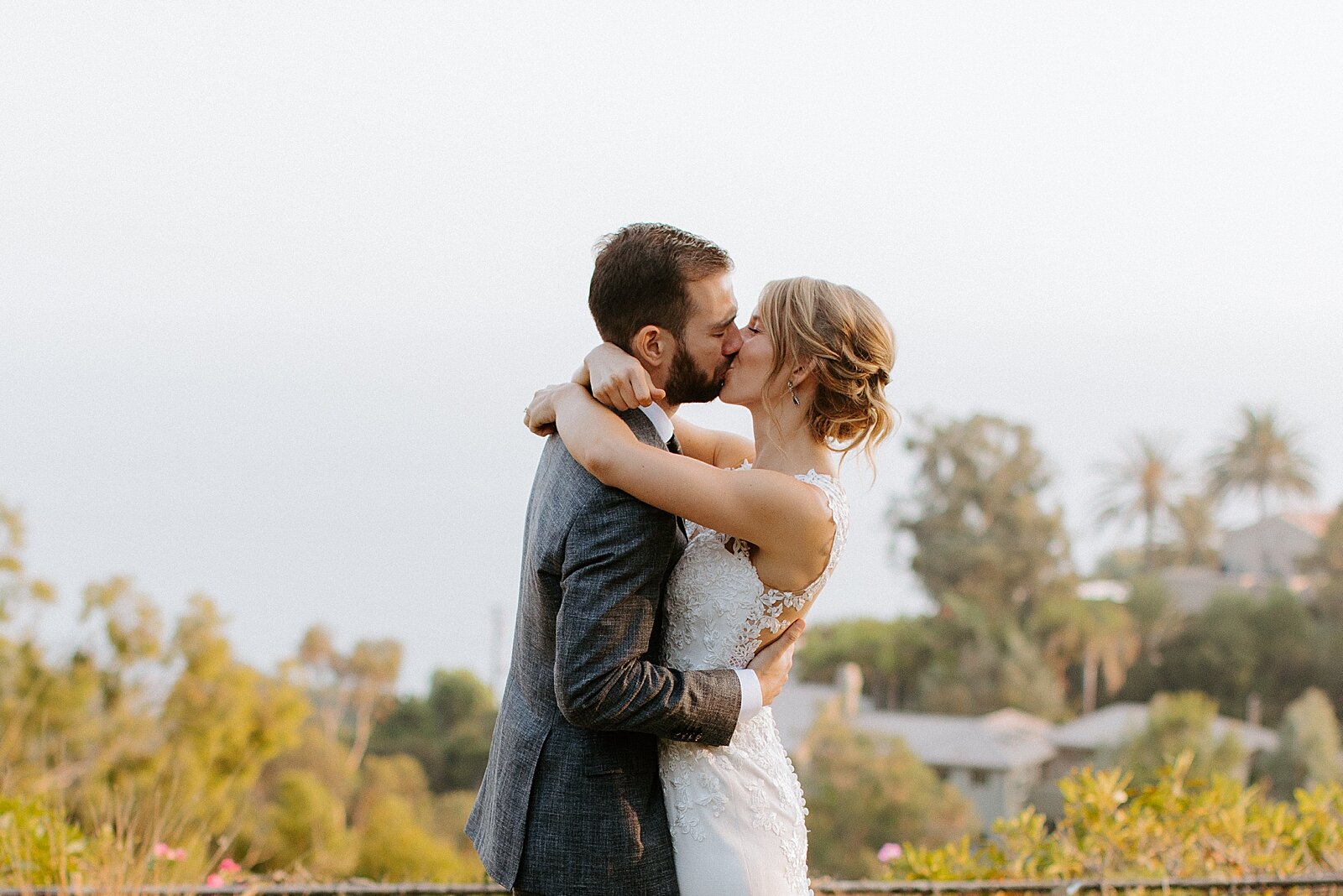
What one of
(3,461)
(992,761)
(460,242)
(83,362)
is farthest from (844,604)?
(83,362)

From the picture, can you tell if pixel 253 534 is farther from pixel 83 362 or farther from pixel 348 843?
pixel 348 843

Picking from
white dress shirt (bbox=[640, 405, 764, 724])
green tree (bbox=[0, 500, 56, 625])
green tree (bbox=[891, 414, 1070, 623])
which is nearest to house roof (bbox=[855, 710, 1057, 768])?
green tree (bbox=[891, 414, 1070, 623])

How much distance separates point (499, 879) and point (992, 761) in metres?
40.4

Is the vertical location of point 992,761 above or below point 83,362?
below

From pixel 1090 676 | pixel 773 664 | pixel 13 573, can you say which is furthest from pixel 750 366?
pixel 1090 676

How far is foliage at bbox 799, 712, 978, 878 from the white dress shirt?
32.6 metres

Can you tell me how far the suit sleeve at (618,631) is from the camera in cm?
185

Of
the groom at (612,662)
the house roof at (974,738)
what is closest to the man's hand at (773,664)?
the groom at (612,662)

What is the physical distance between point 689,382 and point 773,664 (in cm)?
49

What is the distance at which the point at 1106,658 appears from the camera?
1955 inches

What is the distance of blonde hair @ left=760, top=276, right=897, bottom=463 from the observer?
2131 mm

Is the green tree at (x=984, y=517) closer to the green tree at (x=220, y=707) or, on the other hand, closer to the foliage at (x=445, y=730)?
the foliage at (x=445, y=730)

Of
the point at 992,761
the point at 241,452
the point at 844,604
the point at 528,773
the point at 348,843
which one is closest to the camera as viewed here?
the point at 528,773

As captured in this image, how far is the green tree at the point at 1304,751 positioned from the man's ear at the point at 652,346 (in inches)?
1621
